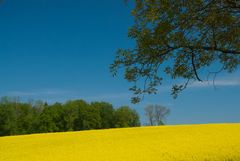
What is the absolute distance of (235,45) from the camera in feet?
44.9

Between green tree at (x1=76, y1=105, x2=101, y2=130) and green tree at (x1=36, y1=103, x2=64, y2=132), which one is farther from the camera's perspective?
green tree at (x1=76, y1=105, x2=101, y2=130)

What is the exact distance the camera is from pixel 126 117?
290 ft

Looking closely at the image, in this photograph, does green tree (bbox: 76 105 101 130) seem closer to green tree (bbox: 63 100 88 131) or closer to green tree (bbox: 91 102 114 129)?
green tree (bbox: 63 100 88 131)

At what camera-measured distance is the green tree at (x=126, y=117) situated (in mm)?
88000

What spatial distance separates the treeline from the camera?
7869 cm

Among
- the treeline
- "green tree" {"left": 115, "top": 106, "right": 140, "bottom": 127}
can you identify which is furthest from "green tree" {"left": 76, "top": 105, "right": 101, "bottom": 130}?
"green tree" {"left": 115, "top": 106, "right": 140, "bottom": 127}

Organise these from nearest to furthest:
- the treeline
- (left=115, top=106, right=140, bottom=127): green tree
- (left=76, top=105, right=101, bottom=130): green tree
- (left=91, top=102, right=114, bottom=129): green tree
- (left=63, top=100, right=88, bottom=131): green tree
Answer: the treeline, (left=63, top=100, right=88, bottom=131): green tree, (left=76, top=105, right=101, bottom=130): green tree, (left=115, top=106, right=140, bottom=127): green tree, (left=91, top=102, right=114, bottom=129): green tree

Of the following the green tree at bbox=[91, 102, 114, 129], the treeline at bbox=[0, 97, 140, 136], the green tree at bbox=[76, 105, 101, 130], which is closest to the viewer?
the treeline at bbox=[0, 97, 140, 136]

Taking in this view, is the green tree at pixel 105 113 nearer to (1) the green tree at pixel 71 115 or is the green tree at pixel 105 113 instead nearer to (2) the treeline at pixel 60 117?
(2) the treeline at pixel 60 117

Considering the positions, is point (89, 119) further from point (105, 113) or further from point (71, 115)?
point (105, 113)

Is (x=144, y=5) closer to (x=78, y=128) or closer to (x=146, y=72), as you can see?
(x=146, y=72)

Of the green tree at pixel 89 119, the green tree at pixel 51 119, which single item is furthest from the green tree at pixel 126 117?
the green tree at pixel 51 119

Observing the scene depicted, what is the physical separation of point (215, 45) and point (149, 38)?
2.26 metres

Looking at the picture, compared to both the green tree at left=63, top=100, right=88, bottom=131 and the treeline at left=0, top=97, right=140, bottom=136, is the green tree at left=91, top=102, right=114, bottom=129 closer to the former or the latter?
the treeline at left=0, top=97, right=140, bottom=136
